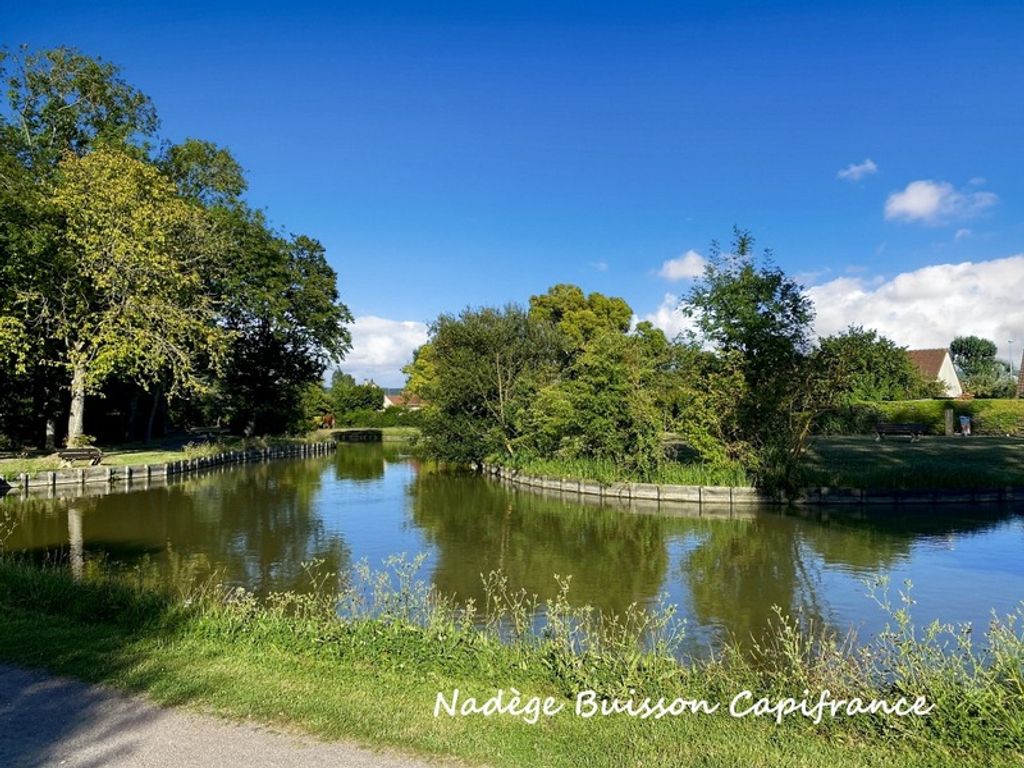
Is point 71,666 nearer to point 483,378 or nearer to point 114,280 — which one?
point 114,280

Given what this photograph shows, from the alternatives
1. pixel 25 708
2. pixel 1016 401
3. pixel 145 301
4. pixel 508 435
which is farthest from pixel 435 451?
pixel 1016 401

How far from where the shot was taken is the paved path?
12.8 feet

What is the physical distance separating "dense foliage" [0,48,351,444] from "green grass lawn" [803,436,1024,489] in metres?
20.6

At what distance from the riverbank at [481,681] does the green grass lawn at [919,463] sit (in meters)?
13.1

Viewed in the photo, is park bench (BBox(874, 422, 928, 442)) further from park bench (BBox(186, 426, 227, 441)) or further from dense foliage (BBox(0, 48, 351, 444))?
park bench (BBox(186, 426, 227, 441))

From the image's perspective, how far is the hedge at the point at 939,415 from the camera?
33594mm

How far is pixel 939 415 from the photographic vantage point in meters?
35.4

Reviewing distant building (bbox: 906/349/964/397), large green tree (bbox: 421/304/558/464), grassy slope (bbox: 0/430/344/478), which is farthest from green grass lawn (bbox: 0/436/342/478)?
distant building (bbox: 906/349/964/397)

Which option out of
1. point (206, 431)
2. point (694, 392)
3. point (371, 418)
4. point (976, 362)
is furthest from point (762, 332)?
point (976, 362)

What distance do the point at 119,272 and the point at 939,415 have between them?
121 feet

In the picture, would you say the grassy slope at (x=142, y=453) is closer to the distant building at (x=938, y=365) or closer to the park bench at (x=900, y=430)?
the park bench at (x=900, y=430)

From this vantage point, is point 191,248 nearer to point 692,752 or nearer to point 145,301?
point 145,301

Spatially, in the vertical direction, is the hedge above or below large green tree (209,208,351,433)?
below

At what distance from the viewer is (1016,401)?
34188mm
